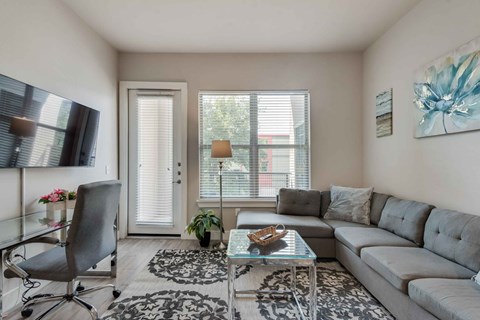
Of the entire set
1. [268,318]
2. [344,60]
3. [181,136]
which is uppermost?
[344,60]

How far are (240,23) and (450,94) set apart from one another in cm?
227

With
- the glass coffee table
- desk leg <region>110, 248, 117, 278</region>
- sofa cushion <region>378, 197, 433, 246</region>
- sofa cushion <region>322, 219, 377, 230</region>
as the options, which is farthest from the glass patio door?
sofa cushion <region>378, 197, 433, 246</region>

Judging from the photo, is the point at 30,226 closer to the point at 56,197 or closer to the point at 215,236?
the point at 56,197

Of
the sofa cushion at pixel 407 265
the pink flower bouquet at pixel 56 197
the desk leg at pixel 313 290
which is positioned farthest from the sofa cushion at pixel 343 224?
the pink flower bouquet at pixel 56 197

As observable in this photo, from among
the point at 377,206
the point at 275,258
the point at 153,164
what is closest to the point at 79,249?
the point at 275,258

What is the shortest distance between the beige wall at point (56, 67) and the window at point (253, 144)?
1334mm

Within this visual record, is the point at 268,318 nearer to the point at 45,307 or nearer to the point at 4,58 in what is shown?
the point at 45,307

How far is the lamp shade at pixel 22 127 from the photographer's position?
189 centimetres

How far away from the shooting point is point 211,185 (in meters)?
3.78

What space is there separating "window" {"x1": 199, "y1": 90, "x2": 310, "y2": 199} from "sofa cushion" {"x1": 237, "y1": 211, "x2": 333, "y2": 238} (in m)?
0.71

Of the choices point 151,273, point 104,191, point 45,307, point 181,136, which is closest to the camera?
point 104,191

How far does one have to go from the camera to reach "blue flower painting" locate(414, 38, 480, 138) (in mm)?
1968

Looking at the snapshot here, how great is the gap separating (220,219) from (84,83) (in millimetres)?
2431

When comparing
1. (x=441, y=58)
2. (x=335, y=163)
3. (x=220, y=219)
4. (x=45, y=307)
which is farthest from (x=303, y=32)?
(x=45, y=307)
